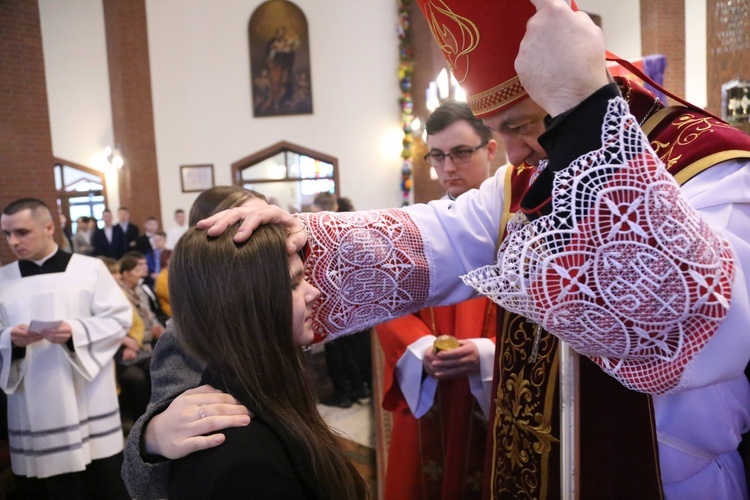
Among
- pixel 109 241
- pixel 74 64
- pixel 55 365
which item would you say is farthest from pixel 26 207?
pixel 74 64

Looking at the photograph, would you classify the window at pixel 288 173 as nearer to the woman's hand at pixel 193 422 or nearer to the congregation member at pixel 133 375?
the congregation member at pixel 133 375

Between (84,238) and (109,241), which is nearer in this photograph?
(109,241)

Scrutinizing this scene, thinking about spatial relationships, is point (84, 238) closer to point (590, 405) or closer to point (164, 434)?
point (164, 434)

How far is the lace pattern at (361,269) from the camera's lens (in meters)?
1.21

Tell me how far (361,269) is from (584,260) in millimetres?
609

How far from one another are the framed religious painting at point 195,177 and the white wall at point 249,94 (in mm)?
122

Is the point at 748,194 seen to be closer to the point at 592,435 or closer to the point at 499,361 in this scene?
the point at 592,435

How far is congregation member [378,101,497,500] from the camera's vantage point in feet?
6.21

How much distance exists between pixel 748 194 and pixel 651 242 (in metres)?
0.28

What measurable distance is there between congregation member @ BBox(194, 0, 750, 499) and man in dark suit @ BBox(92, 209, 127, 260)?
10094 mm

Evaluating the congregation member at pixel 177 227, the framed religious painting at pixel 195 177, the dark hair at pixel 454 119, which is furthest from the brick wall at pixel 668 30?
the congregation member at pixel 177 227

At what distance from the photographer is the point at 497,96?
1.10m

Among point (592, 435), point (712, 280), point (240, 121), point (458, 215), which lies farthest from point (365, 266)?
point (240, 121)

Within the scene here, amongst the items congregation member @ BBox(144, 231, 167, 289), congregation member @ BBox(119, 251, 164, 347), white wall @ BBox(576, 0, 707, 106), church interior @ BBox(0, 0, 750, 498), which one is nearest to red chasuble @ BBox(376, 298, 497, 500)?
congregation member @ BBox(119, 251, 164, 347)
